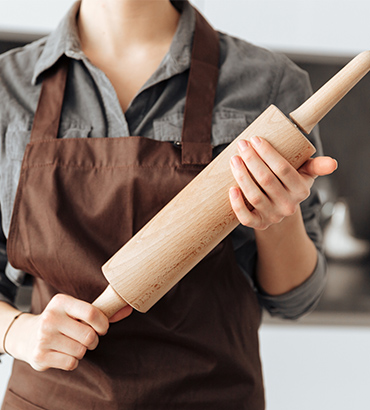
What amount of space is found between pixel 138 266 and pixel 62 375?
24 cm

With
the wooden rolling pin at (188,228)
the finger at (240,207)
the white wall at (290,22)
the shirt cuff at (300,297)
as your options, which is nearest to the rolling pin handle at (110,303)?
the wooden rolling pin at (188,228)

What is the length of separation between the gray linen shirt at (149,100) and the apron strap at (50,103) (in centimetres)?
2

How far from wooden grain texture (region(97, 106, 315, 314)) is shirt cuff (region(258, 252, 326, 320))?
27 centimetres

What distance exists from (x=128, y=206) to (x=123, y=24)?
1.01 feet

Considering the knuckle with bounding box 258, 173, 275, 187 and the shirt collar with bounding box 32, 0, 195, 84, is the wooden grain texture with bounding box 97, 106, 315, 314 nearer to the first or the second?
the knuckle with bounding box 258, 173, 275, 187

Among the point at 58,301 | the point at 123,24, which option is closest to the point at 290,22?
the point at 123,24

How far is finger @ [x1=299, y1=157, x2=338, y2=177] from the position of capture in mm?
574

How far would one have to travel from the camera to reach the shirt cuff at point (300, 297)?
2.71 ft

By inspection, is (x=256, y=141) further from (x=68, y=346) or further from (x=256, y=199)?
(x=68, y=346)

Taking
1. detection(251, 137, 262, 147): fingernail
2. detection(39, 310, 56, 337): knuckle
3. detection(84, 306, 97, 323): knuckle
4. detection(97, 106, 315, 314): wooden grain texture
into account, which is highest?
detection(251, 137, 262, 147): fingernail

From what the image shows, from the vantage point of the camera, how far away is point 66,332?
643 mm

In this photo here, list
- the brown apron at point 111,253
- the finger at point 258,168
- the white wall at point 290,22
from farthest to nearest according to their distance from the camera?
the white wall at point 290,22, the brown apron at point 111,253, the finger at point 258,168

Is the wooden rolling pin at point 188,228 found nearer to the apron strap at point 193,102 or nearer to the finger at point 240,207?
the finger at point 240,207

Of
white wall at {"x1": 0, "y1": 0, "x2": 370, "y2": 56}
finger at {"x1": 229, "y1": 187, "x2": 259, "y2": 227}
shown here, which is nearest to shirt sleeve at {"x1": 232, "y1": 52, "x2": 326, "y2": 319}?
finger at {"x1": 229, "y1": 187, "x2": 259, "y2": 227}
